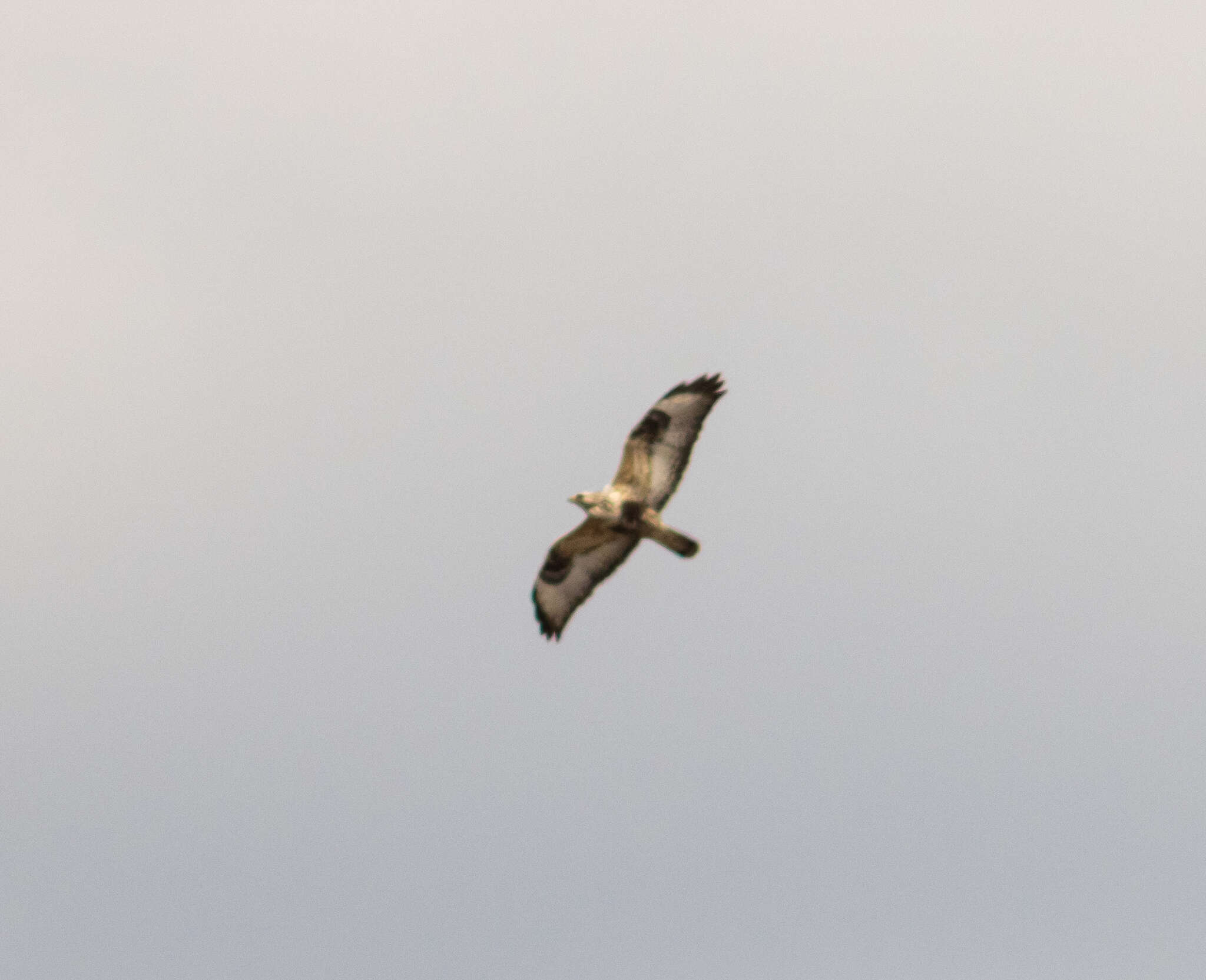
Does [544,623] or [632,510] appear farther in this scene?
[544,623]

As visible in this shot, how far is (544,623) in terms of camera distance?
94.8 ft

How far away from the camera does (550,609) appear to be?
1136 inches

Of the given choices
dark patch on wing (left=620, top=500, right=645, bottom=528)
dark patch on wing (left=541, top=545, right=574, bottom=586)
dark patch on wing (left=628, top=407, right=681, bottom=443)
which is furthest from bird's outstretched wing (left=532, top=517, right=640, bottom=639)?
dark patch on wing (left=628, top=407, right=681, bottom=443)

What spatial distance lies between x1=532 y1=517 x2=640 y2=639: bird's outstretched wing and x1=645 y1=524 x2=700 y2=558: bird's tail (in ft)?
2.19

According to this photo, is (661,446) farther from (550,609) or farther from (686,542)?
(550,609)

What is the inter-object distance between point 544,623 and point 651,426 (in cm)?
398

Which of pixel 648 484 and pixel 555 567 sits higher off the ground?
pixel 648 484

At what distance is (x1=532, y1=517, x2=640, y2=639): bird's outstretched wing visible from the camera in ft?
91.2

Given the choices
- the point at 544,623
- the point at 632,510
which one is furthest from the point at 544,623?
the point at 632,510

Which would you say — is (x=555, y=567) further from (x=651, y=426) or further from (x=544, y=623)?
(x=651, y=426)

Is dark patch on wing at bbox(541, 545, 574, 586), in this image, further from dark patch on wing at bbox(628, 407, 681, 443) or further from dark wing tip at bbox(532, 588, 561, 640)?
dark patch on wing at bbox(628, 407, 681, 443)

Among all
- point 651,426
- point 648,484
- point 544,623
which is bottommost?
point 544,623

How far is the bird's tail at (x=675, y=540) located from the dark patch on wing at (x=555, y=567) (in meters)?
1.98

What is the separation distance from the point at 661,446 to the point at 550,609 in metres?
3.59
